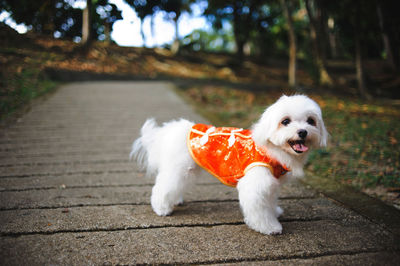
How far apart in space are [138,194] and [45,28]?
2124 mm

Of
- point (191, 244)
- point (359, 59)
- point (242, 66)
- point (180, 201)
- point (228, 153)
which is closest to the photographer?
point (191, 244)

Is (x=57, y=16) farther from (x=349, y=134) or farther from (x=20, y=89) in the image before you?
(x=20, y=89)

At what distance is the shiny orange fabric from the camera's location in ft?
8.18

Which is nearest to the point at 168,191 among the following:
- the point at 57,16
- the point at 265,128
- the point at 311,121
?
the point at 265,128

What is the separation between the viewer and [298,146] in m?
2.31

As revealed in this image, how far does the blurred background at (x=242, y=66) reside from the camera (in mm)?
1462

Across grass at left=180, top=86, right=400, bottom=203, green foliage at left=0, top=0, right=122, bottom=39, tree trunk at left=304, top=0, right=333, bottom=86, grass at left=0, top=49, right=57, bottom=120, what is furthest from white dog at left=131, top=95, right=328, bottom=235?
tree trunk at left=304, top=0, right=333, bottom=86

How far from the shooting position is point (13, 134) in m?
5.28

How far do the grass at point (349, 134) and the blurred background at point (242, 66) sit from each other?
18mm

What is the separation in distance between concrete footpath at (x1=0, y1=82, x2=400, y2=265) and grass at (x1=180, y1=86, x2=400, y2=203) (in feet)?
2.97

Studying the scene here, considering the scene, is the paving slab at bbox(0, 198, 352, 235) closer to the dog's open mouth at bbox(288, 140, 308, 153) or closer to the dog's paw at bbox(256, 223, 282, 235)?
the dog's paw at bbox(256, 223, 282, 235)

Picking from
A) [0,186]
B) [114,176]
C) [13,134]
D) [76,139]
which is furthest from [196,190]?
[13,134]

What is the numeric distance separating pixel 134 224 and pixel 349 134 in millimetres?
4589

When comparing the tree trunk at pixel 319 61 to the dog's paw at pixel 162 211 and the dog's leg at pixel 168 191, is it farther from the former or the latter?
the dog's paw at pixel 162 211
